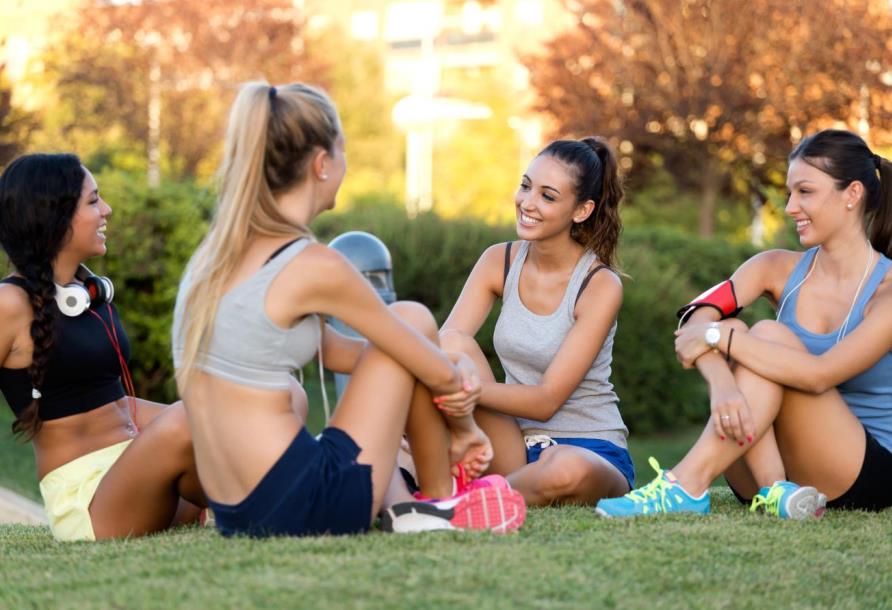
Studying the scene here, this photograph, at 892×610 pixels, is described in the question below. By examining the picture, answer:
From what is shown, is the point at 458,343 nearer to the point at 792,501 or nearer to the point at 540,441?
the point at 540,441

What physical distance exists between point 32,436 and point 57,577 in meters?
0.86

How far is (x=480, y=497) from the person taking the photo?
3.97 metres

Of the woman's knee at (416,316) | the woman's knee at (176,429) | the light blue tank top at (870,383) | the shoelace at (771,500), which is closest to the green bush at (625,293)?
the light blue tank top at (870,383)

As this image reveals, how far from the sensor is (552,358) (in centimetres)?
503

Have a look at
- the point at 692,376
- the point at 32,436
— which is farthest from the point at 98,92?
the point at 32,436

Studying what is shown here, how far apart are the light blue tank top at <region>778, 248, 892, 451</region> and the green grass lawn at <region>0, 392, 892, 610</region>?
1.72ft

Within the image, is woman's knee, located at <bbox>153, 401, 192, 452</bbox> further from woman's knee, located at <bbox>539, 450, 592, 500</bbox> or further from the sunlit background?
the sunlit background

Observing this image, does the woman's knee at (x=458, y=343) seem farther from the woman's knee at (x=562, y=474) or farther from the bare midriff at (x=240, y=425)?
the bare midriff at (x=240, y=425)

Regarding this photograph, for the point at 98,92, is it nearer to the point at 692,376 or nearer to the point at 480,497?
the point at 692,376

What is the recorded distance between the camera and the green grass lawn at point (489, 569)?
3164 mm

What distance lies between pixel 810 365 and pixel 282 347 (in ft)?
6.29

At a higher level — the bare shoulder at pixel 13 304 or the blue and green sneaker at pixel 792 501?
the bare shoulder at pixel 13 304

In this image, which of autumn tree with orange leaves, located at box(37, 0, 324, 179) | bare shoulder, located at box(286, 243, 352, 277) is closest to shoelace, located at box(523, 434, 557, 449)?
bare shoulder, located at box(286, 243, 352, 277)

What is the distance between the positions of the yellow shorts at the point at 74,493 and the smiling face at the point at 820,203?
2.66m
